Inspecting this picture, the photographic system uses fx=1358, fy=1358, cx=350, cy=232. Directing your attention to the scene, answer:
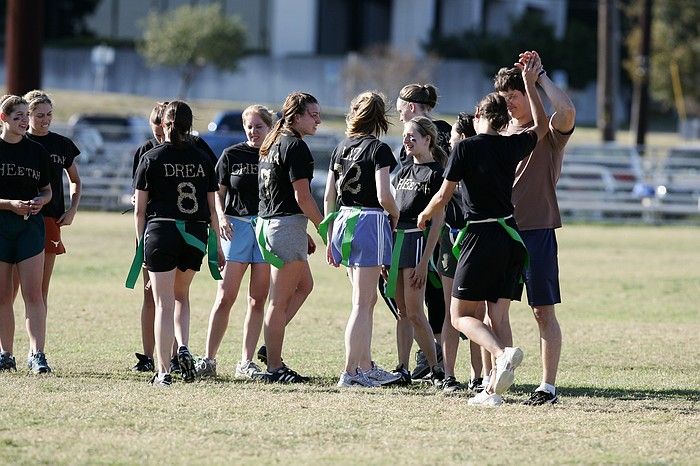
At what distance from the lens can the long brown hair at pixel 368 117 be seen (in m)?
9.26

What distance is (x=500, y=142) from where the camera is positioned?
8.46 metres

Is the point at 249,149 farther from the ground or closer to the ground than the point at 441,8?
closer to the ground

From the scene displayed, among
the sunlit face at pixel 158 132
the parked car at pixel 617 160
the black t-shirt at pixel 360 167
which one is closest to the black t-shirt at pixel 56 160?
the sunlit face at pixel 158 132

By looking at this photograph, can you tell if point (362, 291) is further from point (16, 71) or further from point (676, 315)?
point (16, 71)

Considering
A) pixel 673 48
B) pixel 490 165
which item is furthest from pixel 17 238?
pixel 673 48

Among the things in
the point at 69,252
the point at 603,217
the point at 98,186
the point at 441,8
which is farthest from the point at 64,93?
the point at 69,252

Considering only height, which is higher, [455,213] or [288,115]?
[288,115]

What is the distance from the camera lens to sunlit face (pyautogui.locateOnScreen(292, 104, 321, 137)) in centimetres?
944

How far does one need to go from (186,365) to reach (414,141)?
7.22 feet

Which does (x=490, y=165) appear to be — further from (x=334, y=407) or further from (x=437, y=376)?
(x=437, y=376)

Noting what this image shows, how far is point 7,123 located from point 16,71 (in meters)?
19.1

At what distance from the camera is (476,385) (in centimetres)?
937

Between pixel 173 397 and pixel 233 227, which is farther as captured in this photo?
pixel 233 227

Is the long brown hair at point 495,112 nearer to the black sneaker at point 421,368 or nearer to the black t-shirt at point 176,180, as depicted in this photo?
the black t-shirt at point 176,180
